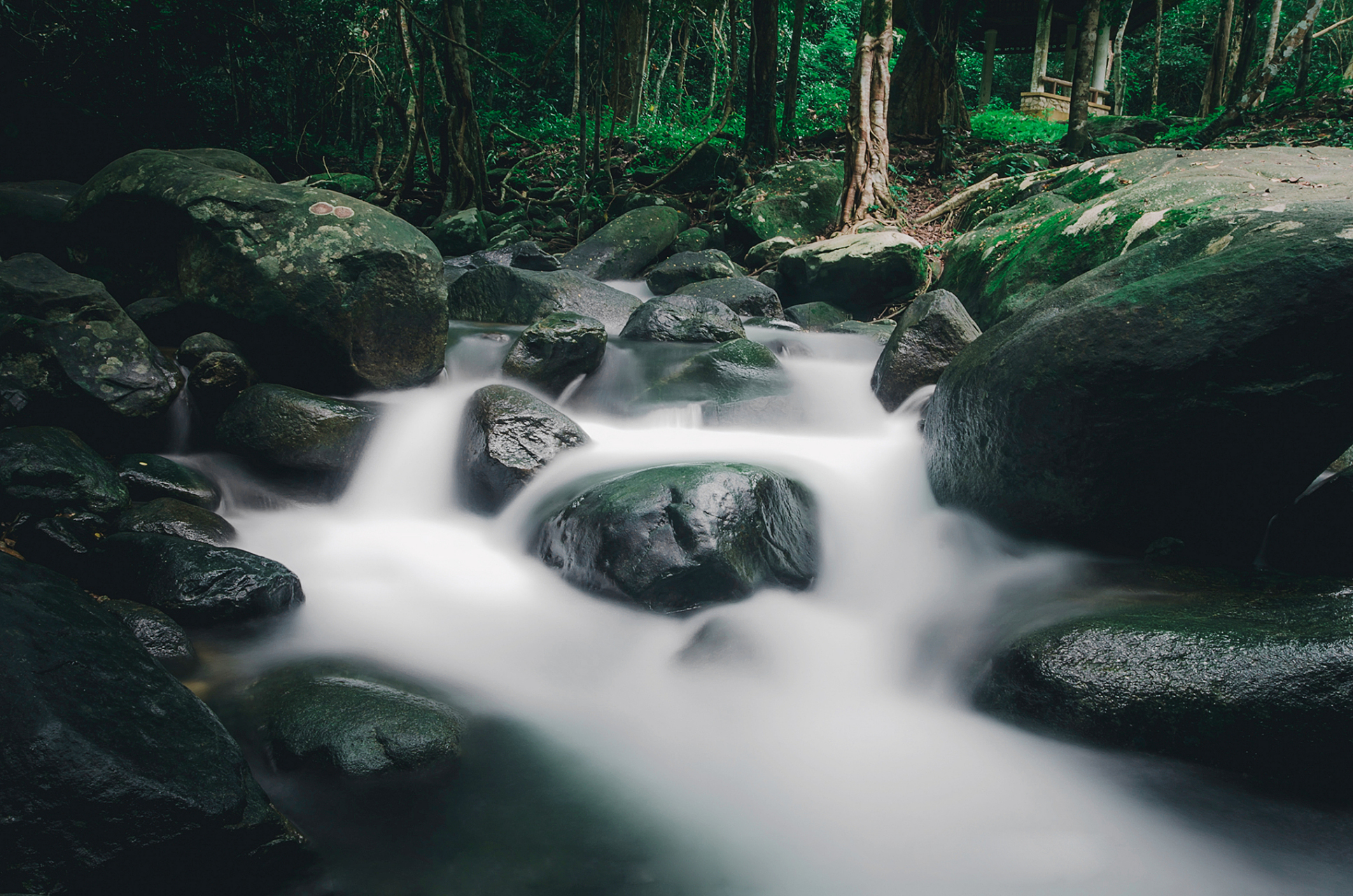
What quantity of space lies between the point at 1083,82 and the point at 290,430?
12495 millimetres

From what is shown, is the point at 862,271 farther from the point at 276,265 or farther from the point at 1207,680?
the point at 1207,680

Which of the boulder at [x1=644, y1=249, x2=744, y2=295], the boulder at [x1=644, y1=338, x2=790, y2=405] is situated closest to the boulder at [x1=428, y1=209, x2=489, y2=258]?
the boulder at [x1=644, y1=249, x2=744, y2=295]

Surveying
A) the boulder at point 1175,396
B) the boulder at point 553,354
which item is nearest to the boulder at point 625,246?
the boulder at point 553,354

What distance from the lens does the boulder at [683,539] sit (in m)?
3.62

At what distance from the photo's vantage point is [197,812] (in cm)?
193

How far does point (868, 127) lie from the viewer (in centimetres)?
1052

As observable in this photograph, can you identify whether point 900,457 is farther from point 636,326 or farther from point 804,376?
point 636,326

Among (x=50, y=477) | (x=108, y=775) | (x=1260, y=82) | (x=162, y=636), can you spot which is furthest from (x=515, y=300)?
(x=1260, y=82)

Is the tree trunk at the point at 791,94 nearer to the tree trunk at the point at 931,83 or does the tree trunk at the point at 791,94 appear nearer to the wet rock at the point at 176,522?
the tree trunk at the point at 931,83

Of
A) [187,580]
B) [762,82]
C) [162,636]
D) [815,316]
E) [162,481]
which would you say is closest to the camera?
[162,636]

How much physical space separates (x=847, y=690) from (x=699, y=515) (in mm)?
1026

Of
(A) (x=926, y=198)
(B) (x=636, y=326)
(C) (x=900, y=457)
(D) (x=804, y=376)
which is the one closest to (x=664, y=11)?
(A) (x=926, y=198)

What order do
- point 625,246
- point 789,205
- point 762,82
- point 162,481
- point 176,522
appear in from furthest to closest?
point 762,82 → point 789,205 → point 625,246 → point 162,481 → point 176,522

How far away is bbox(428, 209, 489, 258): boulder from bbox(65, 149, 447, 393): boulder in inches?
206
